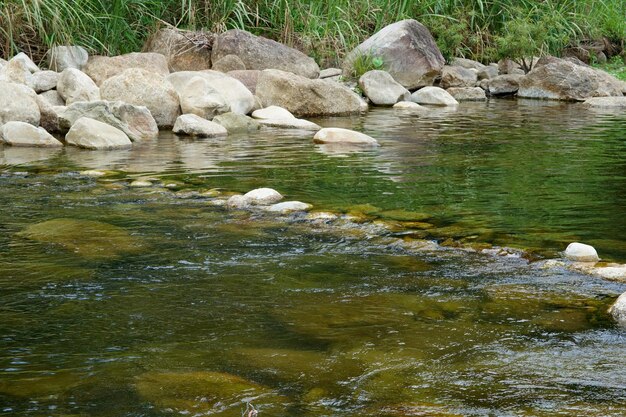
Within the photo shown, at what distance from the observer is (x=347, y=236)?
198 inches

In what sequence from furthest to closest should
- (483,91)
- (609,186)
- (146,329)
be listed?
(483,91)
(609,186)
(146,329)

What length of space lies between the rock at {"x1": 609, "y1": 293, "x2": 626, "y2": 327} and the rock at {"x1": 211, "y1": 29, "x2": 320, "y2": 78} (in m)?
9.95

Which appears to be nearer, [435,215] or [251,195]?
[435,215]

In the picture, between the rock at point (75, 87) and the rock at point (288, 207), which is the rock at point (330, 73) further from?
the rock at point (288, 207)

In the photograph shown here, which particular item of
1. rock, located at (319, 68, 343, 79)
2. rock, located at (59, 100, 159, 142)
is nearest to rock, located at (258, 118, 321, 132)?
rock, located at (59, 100, 159, 142)

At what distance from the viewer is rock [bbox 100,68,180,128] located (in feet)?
33.2

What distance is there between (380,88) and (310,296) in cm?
989

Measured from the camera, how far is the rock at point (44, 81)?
10594 mm

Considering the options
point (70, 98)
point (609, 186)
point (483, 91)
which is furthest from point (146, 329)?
point (483, 91)

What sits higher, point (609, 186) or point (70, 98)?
point (70, 98)

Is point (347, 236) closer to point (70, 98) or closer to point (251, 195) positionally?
point (251, 195)

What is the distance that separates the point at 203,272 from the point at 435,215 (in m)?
1.91

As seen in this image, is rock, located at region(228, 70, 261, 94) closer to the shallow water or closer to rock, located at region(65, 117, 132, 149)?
rock, located at region(65, 117, 132, 149)

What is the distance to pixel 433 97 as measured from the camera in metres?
13.8
